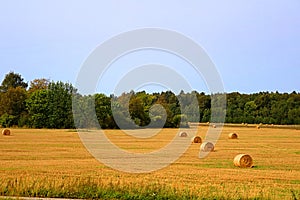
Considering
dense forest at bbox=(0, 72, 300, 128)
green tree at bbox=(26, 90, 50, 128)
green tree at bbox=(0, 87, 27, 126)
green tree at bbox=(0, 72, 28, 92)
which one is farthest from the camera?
green tree at bbox=(0, 72, 28, 92)

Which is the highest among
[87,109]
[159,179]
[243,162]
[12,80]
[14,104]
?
[12,80]

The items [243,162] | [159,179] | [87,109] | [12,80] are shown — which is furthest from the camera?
[12,80]

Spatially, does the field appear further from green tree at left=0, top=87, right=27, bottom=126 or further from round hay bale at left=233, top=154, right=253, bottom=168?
green tree at left=0, top=87, right=27, bottom=126

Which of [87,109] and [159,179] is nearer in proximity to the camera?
[159,179]

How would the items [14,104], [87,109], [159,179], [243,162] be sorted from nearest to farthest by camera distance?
[159,179], [243,162], [87,109], [14,104]

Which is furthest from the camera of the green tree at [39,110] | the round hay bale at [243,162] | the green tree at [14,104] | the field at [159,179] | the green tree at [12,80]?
the green tree at [12,80]

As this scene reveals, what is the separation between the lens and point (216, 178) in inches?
784

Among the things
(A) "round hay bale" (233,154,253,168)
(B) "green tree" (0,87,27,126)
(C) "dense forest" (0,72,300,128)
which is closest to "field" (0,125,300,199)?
(A) "round hay bale" (233,154,253,168)

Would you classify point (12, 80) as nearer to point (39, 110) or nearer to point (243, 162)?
point (39, 110)

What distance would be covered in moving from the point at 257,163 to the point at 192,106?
83187mm

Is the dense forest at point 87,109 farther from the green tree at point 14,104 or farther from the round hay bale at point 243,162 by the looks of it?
the round hay bale at point 243,162

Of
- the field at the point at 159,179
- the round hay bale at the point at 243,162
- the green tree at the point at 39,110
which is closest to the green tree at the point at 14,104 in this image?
the green tree at the point at 39,110

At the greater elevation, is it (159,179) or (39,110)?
(39,110)

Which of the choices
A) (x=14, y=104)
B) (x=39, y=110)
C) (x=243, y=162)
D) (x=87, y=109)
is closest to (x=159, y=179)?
(x=243, y=162)
